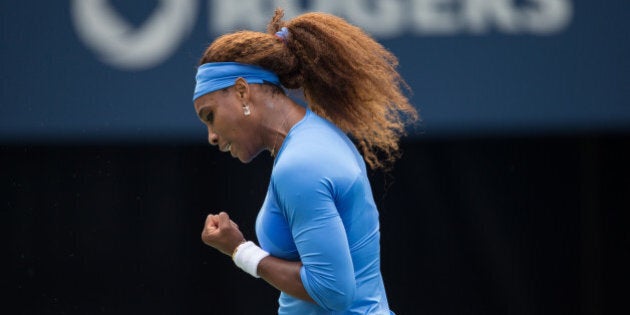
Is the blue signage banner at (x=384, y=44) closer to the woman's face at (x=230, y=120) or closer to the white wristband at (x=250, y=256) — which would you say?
the woman's face at (x=230, y=120)

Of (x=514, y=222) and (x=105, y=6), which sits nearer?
(x=105, y=6)

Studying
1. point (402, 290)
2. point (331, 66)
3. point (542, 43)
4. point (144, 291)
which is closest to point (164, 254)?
point (144, 291)

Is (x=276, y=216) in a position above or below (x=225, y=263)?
above

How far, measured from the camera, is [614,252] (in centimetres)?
483

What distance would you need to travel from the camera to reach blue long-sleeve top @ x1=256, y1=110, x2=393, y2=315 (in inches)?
90.2

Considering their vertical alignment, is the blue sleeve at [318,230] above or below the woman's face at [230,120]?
below

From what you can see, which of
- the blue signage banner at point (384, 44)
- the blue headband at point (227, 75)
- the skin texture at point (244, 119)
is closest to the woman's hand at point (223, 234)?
the skin texture at point (244, 119)

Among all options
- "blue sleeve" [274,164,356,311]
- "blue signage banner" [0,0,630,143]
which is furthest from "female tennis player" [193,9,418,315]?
"blue signage banner" [0,0,630,143]

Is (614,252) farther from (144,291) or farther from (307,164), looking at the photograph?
(307,164)

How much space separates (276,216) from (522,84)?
2374mm

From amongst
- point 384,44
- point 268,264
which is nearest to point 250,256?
point 268,264

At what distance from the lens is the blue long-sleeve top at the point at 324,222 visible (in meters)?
2.29

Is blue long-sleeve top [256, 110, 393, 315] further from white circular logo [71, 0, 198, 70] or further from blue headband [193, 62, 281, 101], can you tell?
white circular logo [71, 0, 198, 70]

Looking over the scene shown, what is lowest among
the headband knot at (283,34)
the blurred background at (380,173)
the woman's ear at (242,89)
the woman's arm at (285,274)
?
the blurred background at (380,173)
